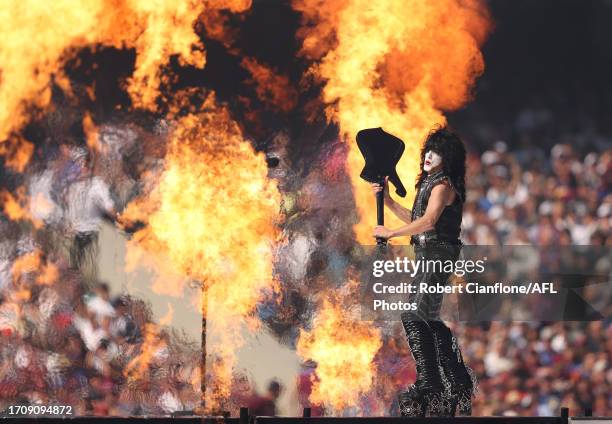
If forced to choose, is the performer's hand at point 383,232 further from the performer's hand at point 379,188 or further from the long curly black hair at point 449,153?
the long curly black hair at point 449,153

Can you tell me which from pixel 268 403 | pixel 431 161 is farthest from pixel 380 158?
pixel 268 403

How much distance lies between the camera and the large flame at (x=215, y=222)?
4348mm

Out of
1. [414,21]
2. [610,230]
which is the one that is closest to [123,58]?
[414,21]

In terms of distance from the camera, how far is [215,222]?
4375 mm

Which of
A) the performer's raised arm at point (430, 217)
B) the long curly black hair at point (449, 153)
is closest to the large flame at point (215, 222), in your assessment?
the performer's raised arm at point (430, 217)

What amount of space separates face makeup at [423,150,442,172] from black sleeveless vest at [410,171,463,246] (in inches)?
2.6

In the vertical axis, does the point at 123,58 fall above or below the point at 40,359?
above

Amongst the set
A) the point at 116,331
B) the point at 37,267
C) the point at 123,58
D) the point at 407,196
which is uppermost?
the point at 123,58

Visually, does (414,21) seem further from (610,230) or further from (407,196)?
(610,230)

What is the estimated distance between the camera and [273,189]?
4402mm

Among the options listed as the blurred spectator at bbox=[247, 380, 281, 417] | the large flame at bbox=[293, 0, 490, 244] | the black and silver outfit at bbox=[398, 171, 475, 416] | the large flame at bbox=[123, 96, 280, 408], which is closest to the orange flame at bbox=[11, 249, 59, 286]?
the large flame at bbox=[123, 96, 280, 408]

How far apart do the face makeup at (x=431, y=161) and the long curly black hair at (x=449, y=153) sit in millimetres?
15

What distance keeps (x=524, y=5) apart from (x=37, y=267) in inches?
119

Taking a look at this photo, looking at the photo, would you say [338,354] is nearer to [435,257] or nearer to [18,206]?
[435,257]
